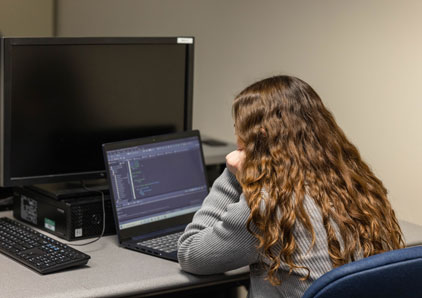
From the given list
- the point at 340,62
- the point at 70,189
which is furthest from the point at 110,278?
the point at 340,62

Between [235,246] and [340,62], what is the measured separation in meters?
1.07

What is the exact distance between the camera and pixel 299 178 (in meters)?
1.46

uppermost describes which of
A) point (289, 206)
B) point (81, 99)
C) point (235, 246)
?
point (81, 99)

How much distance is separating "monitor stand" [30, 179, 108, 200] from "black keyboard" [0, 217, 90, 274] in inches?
5.0

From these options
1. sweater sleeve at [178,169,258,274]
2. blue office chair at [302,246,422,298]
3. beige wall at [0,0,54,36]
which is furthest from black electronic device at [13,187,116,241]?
beige wall at [0,0,54,36]

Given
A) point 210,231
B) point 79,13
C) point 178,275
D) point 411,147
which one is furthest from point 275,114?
point 79,13

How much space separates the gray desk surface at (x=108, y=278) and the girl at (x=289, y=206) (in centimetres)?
5

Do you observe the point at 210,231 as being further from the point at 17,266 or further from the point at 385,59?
the point at 385,59

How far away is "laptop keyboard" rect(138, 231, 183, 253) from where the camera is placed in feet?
5.95

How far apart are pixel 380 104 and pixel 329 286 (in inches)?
47.9

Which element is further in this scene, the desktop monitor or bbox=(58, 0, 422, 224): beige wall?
bbox=(58, 0, 422, 224): beige wall

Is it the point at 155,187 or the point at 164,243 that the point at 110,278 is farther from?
the point at 155,187

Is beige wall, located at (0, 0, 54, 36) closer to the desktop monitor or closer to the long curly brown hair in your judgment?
the desktop monitor

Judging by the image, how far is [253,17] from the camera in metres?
2.74
